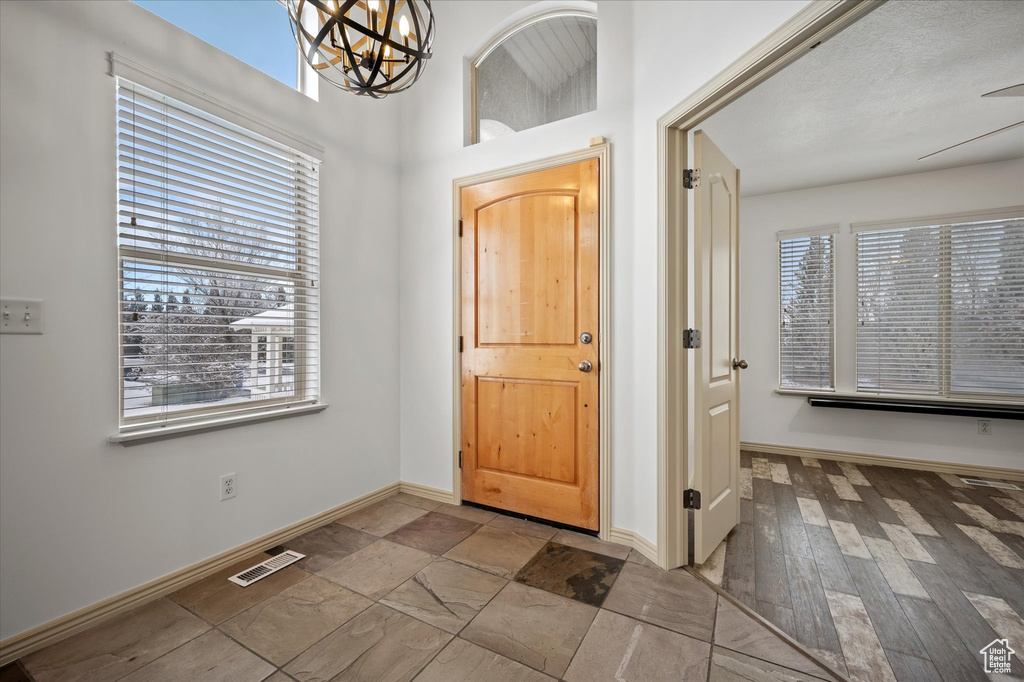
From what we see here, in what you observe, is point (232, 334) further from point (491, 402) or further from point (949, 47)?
point (949, 47)

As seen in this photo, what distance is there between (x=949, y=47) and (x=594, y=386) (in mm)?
2494

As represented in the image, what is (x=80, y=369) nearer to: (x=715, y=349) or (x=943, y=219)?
(x=715, y=349)

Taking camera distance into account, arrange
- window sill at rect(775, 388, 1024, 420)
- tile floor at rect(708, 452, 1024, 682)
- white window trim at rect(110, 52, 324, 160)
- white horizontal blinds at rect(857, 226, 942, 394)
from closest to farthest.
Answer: tile floor at rect(708, 452, 1024, 682)
white window trim at rect(110, 52, 324, 160)
window sill at rect(775, 388, 1024, 420)
white horizontal blinds at rect(857, 226, 942, 394)

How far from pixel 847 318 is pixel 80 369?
5.33m

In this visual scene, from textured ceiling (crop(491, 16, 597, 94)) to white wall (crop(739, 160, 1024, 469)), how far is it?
211 cm

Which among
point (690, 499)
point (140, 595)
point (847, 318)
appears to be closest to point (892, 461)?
point (847, 318)

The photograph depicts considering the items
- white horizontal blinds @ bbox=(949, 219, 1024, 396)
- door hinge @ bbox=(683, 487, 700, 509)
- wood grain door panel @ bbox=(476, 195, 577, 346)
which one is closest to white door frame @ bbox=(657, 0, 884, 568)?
door hinge @ bbox=(683, 487, 700, 509)

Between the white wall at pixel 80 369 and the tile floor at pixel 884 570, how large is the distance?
238 centimetres

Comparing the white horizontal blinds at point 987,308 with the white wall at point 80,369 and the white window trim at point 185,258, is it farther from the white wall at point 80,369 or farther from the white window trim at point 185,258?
the white wall at point 80,369

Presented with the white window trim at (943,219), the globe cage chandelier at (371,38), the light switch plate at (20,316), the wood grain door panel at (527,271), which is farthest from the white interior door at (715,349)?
the light switch plate at (20,316)

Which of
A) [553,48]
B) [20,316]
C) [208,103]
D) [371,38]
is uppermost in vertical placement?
[553,48]

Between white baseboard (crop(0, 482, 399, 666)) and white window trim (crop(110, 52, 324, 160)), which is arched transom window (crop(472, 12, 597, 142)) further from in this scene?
white baseboard (crop(0, 482, 399, 666))

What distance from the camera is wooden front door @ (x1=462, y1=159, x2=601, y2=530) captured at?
8.03ft
